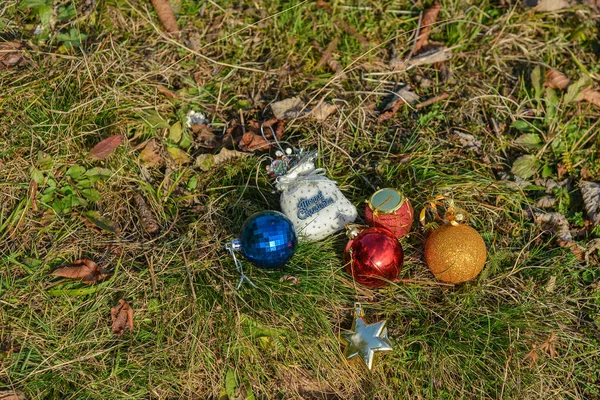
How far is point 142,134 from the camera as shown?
3215 millimetres

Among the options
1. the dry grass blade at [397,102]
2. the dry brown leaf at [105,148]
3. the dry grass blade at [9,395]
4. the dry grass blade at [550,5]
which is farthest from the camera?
the dry grass blade at [550,5]

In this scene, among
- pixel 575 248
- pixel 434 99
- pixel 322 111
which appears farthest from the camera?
pixel 434 99

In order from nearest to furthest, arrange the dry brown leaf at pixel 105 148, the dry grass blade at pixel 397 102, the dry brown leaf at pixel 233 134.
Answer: the dry brown leaf at pixel 105 148 < the dry brown leaf at pixel 233 134 < the dry grass blade at pixel 397 102

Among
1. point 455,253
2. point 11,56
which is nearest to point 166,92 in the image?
point 11,56

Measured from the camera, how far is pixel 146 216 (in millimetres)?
2980

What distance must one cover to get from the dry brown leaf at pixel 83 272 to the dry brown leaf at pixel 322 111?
143cm

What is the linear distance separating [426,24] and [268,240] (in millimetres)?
1954

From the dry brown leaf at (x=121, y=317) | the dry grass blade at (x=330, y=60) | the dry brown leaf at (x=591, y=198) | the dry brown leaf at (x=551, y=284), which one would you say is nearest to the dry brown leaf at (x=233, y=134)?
the dry grass blade at (x=330, y=60)

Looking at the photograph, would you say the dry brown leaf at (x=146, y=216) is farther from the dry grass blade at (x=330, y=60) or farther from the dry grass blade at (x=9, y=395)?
the dry grass blade at (x=330, y=60)

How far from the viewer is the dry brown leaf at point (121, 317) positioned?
2635mm

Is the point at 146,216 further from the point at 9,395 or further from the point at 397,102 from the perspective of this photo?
the point at 397,102

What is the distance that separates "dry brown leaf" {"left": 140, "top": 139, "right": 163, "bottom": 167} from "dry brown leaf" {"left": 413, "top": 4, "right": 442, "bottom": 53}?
172cm

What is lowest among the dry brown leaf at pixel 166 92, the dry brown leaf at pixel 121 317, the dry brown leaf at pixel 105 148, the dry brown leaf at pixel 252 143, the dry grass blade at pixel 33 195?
the dry brown leaf at pixel 121 317

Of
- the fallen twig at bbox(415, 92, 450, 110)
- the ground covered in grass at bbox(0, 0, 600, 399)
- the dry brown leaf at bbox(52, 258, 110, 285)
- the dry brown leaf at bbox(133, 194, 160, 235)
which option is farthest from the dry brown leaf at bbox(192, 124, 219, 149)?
the fallen twig at bbox(415, 92, 450, 110)
